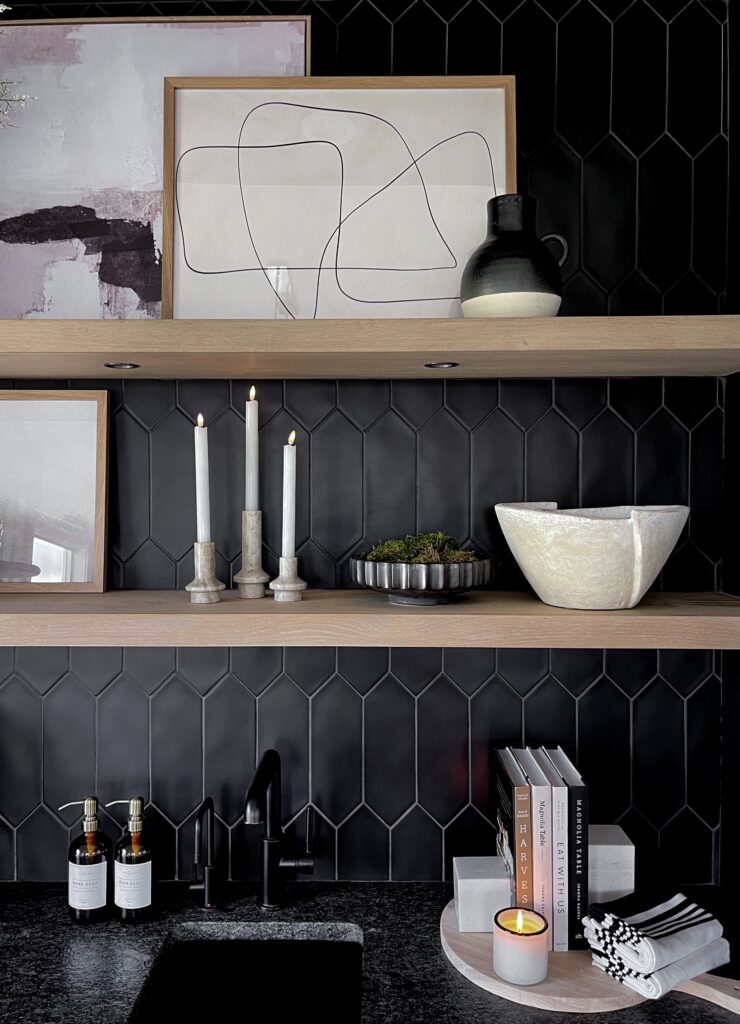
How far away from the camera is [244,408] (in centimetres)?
139

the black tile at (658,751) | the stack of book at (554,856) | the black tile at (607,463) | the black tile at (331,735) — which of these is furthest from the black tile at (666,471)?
the black tile at (331,735)

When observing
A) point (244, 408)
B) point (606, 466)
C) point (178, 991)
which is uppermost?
point (244, 408)

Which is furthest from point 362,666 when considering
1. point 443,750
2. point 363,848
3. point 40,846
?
point 40,846

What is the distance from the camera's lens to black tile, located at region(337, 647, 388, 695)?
54.2 inches

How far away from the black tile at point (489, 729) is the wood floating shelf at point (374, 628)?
0.94 ft

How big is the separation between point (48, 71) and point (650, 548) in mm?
1283

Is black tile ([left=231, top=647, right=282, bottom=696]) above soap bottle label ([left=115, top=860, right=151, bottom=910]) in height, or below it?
above

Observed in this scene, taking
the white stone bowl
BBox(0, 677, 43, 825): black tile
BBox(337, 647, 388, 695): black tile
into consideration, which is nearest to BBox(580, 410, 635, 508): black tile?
the white stone bowl

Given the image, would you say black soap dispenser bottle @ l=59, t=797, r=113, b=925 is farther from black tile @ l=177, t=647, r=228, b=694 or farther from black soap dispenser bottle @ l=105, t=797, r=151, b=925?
black tile @ l=177, t=647, r=228, b=694

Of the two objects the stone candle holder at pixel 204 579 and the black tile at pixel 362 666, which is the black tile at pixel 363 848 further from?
the stone candle holder at pixel 204 579

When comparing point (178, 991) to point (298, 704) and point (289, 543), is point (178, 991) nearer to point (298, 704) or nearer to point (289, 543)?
point (298, 704)

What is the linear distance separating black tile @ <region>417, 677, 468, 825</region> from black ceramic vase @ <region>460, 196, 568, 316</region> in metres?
0.65

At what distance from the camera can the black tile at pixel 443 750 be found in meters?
1.38

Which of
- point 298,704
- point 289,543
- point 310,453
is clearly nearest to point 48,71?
point 310,453
